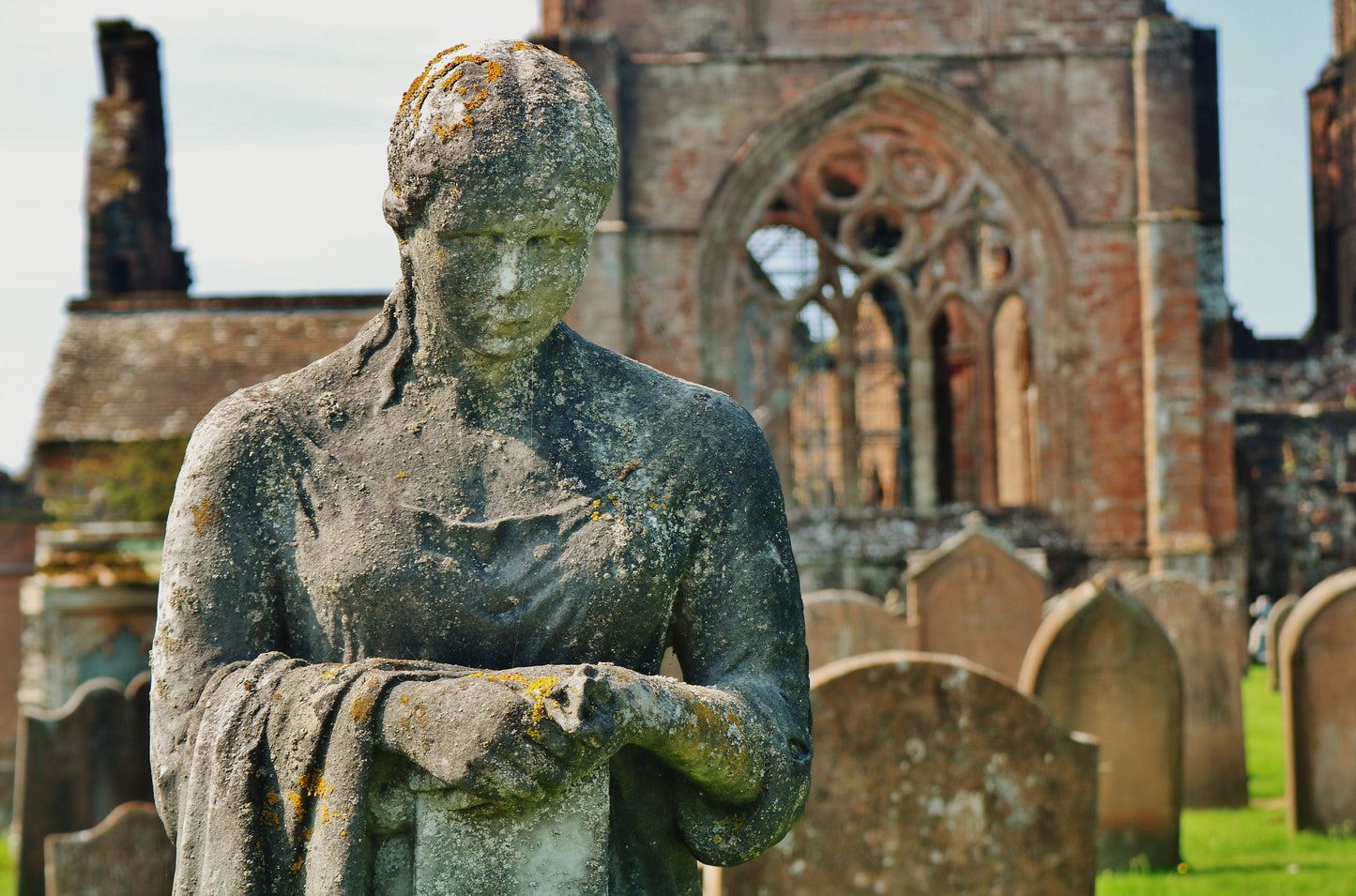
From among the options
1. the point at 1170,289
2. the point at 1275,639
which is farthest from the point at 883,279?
the point at 1275,639

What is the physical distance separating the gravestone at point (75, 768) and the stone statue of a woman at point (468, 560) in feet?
18.9

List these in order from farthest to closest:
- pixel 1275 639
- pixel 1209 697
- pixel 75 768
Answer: pixel 1275 639 < pixel 1209 697 < pixel 75 768

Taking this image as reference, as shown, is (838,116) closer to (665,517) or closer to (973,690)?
(973,690)

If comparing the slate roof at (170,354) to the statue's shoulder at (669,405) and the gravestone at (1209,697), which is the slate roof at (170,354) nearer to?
the gravestone at (1209,697)

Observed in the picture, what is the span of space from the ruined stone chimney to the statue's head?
22.1m

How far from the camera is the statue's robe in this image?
1910 mm

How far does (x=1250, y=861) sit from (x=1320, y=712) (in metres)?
1.02

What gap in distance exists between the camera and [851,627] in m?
10.5

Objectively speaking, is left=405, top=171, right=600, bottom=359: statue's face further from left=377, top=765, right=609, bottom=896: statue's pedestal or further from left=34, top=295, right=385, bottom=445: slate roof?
left=34, top=295, right=385, bottom=445: slate roof

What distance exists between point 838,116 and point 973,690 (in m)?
13.7

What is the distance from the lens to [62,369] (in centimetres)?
1877

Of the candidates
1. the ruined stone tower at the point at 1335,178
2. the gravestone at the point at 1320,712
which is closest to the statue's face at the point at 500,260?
the gravestone at the point at 1320,712

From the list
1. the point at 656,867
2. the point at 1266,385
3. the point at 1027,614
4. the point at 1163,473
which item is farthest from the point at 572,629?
the point at 1266,385

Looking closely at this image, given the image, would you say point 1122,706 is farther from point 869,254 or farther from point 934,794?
point 869,254
